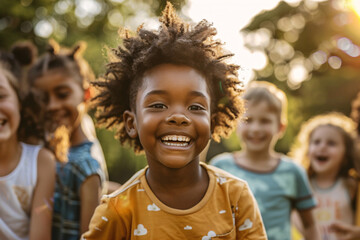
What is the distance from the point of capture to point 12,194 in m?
2.62

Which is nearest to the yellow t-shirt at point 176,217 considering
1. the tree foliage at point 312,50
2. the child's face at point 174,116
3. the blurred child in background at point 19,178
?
the child's face at point 174,116

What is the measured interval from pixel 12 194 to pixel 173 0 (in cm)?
157

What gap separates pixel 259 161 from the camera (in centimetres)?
390

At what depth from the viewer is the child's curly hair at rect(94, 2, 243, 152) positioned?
7.26 feet

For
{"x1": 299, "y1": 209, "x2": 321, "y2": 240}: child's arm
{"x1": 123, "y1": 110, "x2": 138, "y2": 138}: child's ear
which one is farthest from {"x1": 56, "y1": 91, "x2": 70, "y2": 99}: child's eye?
{"x1": 299, "y1": 209, "x2": 321, "y2": 240}: child's arm

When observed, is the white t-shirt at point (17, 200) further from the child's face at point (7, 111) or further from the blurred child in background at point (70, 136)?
the blurred child in background at point (70, 136)

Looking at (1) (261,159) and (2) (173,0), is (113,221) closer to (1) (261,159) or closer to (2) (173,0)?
(2) (173,0)

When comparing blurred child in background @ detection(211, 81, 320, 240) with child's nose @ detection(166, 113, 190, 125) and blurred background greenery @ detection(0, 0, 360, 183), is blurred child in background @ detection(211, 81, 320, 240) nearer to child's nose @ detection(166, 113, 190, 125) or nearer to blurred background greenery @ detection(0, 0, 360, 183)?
child's nose @ detection(166, 113, 190, 125)

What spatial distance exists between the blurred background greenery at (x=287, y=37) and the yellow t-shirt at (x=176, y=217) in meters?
6.61

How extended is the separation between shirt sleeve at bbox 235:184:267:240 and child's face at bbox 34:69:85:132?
66.8 inches

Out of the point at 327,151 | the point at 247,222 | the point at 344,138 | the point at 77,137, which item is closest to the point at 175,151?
the point at 247,222

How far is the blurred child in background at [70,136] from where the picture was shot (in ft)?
9.84

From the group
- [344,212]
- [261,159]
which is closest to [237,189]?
[261,159]

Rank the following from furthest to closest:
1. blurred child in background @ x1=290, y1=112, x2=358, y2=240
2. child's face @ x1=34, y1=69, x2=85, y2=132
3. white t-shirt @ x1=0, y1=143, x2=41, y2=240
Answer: blurred child in background @ x1=290, y1=112, x2=358, y2=240
child's face @ x1=34, y1=69, x2=85, y2=132
white t-shirt @ x1=0, y1=143, x2=41, y2=240
